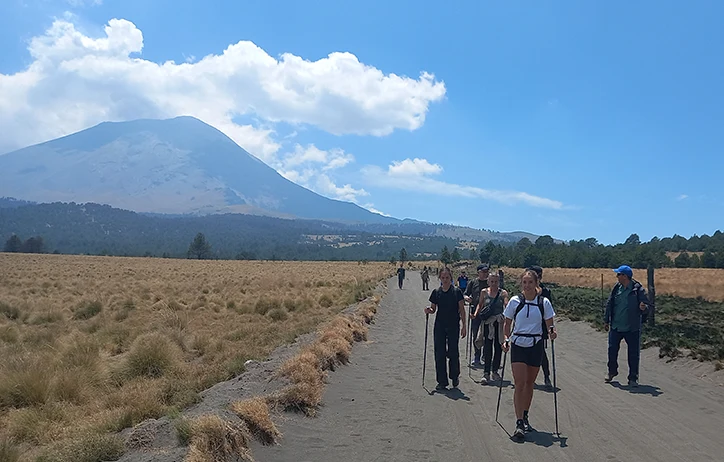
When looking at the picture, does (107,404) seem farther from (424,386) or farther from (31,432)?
(424,386)

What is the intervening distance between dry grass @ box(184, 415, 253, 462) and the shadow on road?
6.68 metres

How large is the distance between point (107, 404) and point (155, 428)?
235 cm

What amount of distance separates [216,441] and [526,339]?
3640mm

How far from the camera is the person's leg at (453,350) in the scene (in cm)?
900

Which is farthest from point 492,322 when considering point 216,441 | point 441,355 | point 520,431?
point 216,441

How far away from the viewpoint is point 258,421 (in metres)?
6.12

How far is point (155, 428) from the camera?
5801mm

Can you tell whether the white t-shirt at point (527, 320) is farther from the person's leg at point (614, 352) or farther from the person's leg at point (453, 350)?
the person's leg at point (614, 352)

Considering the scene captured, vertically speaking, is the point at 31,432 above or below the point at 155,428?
below

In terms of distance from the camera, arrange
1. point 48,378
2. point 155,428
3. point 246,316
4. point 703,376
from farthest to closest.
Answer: point 246,316
point 703,376
point 48,378
point 155,428

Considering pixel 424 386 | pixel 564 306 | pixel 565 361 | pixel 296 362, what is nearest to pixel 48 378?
pixel 296 362

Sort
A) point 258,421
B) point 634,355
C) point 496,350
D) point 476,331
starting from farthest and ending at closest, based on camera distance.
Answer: point 476,331 → point 496,350 → point 634,355 → point 258,421

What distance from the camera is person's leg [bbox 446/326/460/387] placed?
9.00 metres

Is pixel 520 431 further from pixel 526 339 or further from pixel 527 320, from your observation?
pixel 527 320
